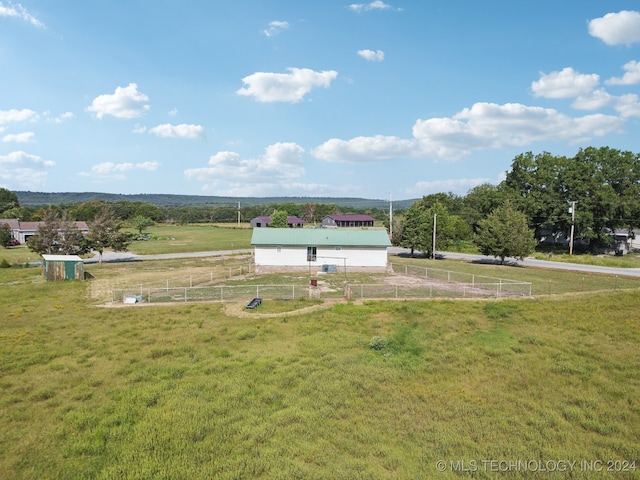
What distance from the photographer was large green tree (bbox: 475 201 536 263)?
48.6 m

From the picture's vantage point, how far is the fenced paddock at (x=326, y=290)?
28703 mm

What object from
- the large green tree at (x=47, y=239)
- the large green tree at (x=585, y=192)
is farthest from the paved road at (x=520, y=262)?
the large green tree at (x=585, y=192)

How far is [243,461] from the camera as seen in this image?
973 centimetres

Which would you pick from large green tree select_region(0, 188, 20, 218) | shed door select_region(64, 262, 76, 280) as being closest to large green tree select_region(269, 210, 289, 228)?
shed door select_region(64, 262, 76, 280)

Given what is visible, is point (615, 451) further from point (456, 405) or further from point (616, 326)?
point (616, 326)

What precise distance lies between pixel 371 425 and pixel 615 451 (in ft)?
20.5

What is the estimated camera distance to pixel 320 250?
43312mm

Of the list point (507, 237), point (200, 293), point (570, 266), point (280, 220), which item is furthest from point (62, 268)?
point (280, 220)

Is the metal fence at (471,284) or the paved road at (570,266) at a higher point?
the paved road at (570,266)

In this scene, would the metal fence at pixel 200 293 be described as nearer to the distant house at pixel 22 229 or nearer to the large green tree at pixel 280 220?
the distant house at pixel 22 229

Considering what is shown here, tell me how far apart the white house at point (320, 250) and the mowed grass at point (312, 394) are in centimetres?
1959

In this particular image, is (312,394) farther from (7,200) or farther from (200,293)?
(7,200)

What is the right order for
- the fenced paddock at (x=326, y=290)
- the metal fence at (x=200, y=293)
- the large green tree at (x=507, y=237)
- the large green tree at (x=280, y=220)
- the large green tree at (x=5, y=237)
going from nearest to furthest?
the metal fence at (x=200, y=293) → the fenced paddock at (x=326, y=290) → the large green tree at (x=507, y=237) → the large green tree at (x=5, y=237) → the large green tree at (x=280, y=220)

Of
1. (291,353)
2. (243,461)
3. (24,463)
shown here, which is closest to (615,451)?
(243,461)
